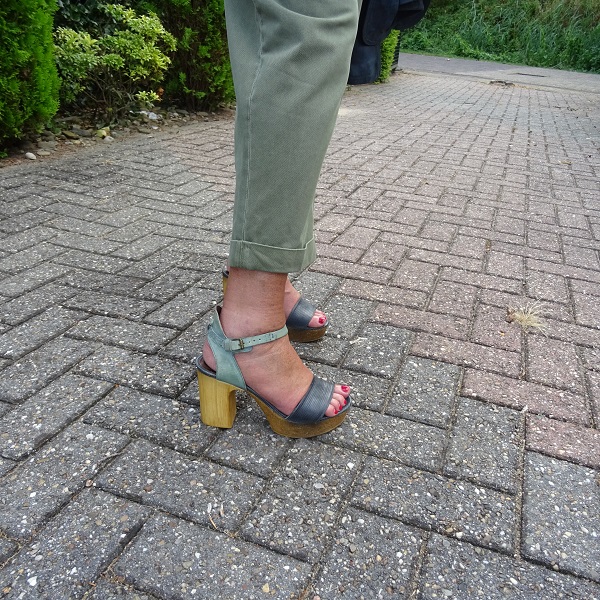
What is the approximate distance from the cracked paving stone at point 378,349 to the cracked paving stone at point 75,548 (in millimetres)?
816

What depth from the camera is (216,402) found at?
1.42m

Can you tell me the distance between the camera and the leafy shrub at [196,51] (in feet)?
16.2

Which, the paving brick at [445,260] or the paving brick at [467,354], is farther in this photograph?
the paving brick at [445,260]

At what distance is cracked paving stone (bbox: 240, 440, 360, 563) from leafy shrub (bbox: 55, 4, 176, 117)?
3.71 m

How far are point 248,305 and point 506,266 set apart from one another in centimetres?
162

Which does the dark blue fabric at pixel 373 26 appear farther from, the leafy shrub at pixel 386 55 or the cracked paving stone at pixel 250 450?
the leafy shrub at pixel 386 55

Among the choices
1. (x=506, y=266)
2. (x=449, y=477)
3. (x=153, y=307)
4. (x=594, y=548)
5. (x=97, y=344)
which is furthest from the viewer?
(x=506, y=266)

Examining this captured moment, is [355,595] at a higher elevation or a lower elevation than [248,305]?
lower

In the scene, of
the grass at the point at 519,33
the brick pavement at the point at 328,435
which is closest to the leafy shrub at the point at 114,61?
the brick pavement at the point at 328,435

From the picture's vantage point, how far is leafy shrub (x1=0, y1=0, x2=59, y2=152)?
337 cm

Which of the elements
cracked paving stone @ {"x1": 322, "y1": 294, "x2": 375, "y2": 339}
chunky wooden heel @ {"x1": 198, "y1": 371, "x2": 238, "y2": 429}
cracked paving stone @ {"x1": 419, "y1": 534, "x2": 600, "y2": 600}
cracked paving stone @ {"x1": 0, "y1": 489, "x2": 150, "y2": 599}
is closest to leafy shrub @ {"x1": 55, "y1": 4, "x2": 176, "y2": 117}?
cracked paving stone @ {"x1": 322, "y1": 294, "x2": 375, "y2": 339}

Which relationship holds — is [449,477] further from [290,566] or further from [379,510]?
[290,566]

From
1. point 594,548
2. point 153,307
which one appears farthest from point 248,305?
point 594,548

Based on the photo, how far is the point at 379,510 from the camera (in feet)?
4.06
